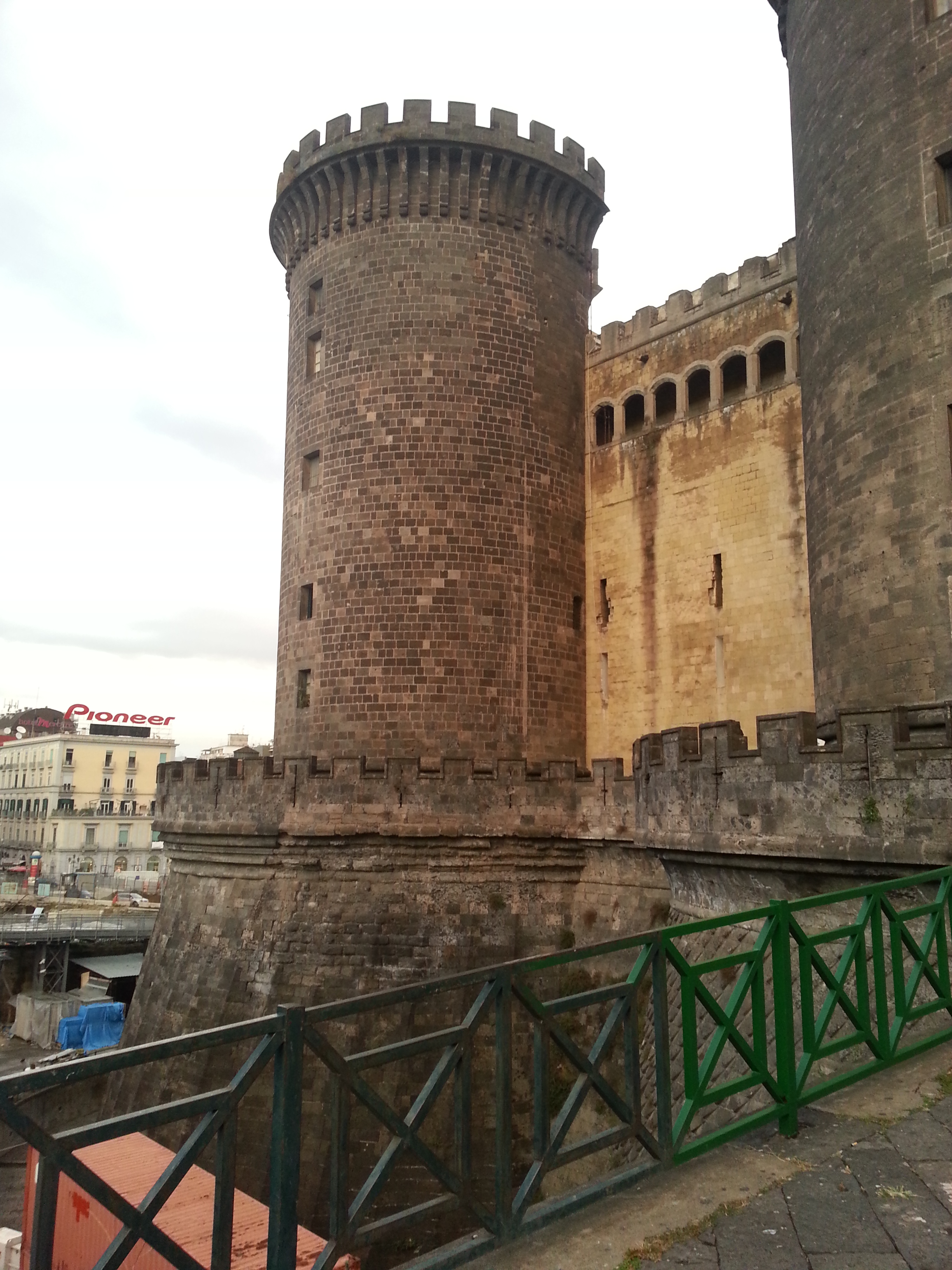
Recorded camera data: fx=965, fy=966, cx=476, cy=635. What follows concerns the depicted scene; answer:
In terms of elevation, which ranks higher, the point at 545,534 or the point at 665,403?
the point at 665,403

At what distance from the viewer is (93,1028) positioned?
27922mm

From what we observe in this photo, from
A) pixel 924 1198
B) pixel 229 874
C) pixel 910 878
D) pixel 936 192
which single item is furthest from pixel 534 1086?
pixel 229 874

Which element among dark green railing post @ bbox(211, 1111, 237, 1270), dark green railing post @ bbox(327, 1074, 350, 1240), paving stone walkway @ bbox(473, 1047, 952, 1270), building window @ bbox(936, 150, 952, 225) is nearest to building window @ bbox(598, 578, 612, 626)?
building window @ bbox(936, 150, 952, 225)

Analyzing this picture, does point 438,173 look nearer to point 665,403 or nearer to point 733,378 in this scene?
point 665,403

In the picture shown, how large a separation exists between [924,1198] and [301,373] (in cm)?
1757

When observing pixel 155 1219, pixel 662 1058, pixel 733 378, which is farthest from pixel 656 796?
pixel 733 378

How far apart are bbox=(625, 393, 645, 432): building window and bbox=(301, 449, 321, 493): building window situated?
595 centimetres

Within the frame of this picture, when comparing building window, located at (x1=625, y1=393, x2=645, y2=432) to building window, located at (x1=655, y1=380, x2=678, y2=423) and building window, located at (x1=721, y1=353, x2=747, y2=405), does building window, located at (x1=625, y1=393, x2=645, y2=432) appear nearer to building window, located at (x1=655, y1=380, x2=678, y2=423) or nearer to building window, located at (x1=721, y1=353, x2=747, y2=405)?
building window, located at (x1=655, y1=380, x2=678, y2=423)

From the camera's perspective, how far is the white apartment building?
67562 mm

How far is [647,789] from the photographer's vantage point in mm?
11703

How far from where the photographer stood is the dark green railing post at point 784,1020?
4754mm

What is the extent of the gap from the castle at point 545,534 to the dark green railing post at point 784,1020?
17.3 ft

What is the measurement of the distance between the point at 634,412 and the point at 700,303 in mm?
2306

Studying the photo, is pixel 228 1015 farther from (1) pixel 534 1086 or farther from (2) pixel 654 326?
(2) pixel 654 326
